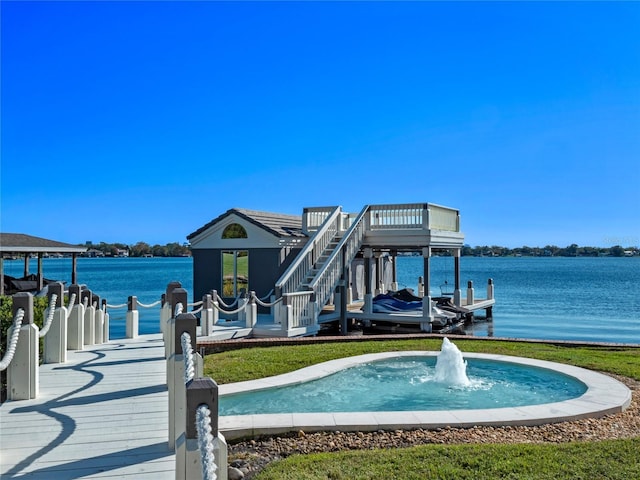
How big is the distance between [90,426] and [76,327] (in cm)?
553

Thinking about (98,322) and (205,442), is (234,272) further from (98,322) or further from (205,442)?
(205,442)

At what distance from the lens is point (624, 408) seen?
7.65 meters

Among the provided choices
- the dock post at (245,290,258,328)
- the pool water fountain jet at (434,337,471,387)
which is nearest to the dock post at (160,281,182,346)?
the pool water fountain jet at (434,337,471,387)

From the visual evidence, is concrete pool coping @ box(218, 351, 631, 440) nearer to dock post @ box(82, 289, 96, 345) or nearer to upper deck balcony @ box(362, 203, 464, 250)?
dock post @ box(82, 289, 96, 345)

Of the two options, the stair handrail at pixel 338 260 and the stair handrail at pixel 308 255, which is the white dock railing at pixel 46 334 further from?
the stair handrail at pixel 338 260

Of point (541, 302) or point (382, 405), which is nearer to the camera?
point (382, 405)

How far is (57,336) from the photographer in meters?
9.10

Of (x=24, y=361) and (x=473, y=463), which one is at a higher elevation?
(x=24, y=361)

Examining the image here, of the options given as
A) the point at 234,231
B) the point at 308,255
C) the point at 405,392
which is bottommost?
the point at 405,392

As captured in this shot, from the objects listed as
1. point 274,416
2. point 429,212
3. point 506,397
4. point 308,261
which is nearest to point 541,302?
point 429,212

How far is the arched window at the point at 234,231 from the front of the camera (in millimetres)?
20141

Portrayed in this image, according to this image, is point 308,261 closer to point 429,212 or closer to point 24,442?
point 429,212

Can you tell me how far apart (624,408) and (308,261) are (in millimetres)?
12530

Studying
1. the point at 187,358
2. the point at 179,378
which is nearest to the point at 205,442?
the point at 187,358
